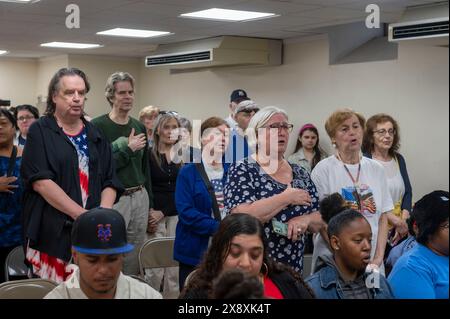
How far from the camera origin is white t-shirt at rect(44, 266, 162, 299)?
5.37ft

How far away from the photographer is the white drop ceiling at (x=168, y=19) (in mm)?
4777

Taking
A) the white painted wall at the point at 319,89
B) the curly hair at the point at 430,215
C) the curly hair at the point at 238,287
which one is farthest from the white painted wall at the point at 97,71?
the curly hair at the point at 238,287

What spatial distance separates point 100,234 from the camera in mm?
1704

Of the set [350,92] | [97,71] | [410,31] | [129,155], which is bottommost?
[129,155]

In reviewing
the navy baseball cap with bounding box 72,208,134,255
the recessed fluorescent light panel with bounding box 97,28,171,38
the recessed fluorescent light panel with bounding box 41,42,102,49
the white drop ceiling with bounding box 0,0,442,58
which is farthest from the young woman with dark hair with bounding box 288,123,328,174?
the navy baseball cap with bounding box 72,208,134,255

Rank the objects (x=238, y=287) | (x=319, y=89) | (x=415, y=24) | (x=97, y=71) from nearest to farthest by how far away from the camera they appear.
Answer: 1. (x=238, y=287)
2. (x=415, y=24)
3. (x=319, y=89)
4. (x=97, y=71)

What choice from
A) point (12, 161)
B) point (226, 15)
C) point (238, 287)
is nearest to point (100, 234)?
point (238, 287)

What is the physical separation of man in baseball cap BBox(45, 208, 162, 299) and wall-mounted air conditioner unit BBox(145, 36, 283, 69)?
5.26 metres

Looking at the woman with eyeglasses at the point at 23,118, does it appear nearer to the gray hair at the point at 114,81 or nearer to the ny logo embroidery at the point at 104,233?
the gray hair at the point at 114,81

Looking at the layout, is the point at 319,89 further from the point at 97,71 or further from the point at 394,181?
the point at 97,71

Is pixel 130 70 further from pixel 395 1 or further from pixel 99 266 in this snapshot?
pixel 99 266

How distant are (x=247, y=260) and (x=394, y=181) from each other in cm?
190

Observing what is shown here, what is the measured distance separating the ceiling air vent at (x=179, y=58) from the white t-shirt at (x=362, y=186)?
435 cm

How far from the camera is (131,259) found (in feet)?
11.4
